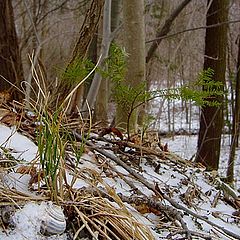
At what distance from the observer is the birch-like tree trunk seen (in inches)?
122

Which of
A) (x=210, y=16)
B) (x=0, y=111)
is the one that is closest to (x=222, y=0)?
(x=210, y=16)

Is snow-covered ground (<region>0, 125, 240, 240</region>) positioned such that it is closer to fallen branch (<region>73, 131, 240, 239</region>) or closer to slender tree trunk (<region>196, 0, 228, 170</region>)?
fallen branch (<region>73, 131, 240, 239</region>)

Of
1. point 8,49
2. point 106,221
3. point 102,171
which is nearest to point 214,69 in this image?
point 8,49

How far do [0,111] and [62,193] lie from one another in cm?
79

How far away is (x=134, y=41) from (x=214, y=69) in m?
2.84

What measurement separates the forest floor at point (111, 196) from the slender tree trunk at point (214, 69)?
12.6 ft

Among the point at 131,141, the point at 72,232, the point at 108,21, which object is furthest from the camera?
the point at 108,21

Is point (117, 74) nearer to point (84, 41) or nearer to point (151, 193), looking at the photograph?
point (84, 41)

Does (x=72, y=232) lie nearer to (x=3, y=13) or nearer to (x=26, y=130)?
(x=26, y=130)

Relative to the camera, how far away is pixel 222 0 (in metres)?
5.90

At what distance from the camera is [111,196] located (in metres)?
1.35

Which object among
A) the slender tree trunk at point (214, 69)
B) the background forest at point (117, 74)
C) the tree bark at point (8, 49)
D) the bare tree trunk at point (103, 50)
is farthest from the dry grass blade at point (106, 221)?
the slender tree trunk at point (214, 69)

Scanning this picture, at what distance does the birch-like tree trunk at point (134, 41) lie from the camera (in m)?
3.10

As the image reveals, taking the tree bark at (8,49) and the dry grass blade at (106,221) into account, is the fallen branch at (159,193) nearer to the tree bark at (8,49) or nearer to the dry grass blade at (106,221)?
the dry grass blade at (106,221)
